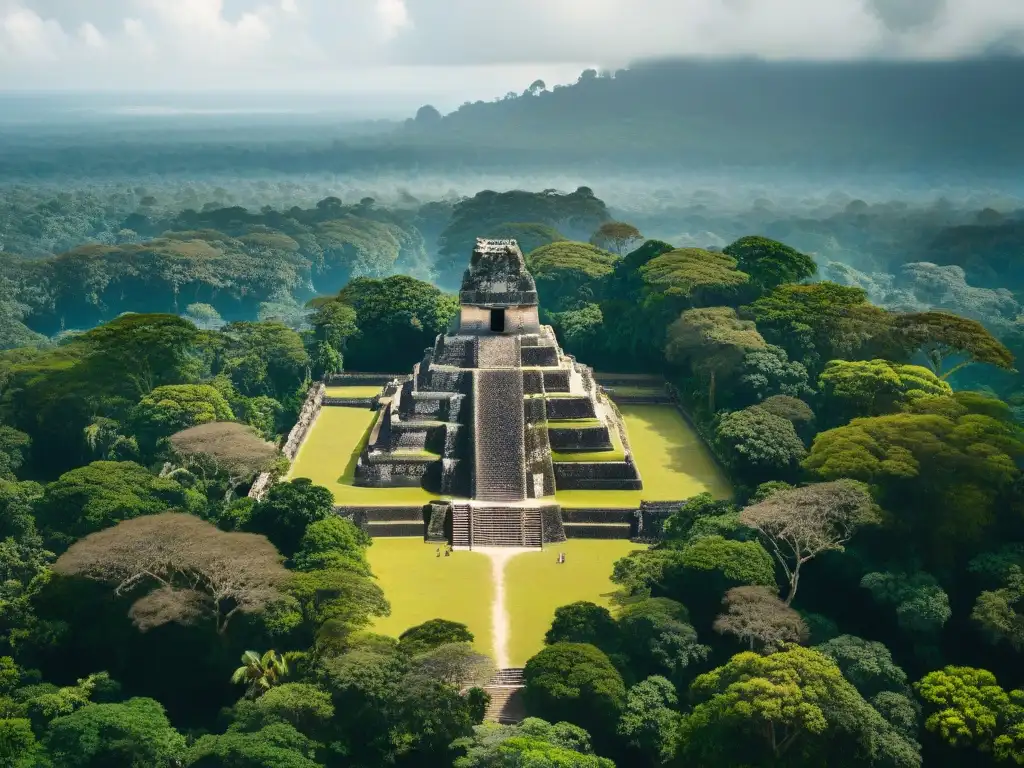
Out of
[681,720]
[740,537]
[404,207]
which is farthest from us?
[404,207]

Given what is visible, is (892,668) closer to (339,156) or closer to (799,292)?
(799,292)

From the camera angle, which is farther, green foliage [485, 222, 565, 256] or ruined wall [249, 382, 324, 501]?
green foliage [485, 222, 565, 256]

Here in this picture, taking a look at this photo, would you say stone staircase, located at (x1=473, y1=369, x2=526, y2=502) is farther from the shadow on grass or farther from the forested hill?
the forested hill

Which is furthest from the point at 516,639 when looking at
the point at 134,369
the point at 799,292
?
the point at 799,292

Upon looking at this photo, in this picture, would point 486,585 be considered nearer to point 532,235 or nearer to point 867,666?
point 867,666

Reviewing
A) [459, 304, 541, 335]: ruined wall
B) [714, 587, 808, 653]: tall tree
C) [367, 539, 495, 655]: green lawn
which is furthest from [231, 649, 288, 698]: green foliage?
[459, 304, 541, 335]: ruined wall

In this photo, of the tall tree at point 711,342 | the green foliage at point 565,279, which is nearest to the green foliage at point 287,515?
the tall tree at point 711,342

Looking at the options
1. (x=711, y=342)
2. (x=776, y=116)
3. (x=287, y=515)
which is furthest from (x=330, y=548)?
(x=776, y=116)
